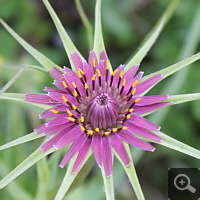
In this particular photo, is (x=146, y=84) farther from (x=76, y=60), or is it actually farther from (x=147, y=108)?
(x=76, y=60)

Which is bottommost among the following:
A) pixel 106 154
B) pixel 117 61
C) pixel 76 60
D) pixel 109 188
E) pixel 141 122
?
pixel 109 188

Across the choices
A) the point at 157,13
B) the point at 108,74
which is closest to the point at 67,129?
the point at 108,74

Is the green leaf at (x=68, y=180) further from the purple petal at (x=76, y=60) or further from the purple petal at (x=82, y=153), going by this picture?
the purple petal at (x=76, y=60)

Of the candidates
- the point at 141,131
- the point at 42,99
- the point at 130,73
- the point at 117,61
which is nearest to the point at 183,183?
the point at 141,131

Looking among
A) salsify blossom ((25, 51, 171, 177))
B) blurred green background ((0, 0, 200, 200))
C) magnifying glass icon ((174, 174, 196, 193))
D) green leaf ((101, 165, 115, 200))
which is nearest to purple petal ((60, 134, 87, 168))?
salsify blossom ((25, 51, 171, 177))

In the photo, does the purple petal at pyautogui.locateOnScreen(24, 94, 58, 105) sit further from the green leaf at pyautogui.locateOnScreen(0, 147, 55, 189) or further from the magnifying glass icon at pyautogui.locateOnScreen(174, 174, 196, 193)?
the magnifying glass icon at pyautogui.locateOnScreen(174, 174, 196, 193)

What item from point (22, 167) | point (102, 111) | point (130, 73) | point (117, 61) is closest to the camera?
point (22, 167)
